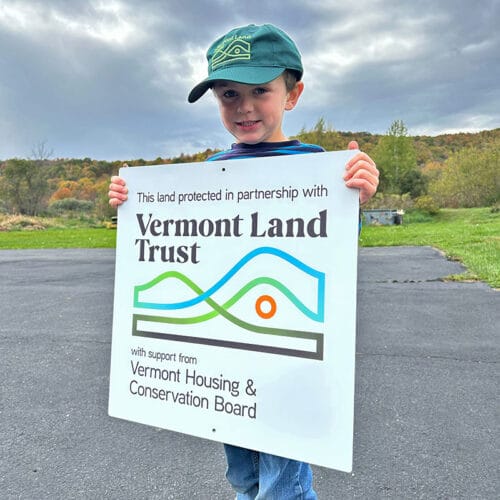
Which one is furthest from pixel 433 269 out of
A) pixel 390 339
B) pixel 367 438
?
pixel 367 438

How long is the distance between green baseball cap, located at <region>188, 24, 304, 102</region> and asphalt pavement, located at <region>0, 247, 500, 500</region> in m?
1.76

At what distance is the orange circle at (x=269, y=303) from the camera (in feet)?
4.04

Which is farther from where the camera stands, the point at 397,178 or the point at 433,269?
the point at 397,178

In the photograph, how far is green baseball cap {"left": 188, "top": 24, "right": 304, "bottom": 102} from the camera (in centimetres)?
136

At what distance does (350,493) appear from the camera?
197 centimetres

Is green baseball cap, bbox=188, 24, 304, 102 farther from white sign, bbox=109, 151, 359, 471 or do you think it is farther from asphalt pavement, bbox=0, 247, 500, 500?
asphalt pavement, bbox=0, 247, 500, 500

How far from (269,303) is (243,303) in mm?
81

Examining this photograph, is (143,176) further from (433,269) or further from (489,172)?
(489,172)

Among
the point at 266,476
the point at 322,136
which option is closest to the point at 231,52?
the point at 266,476

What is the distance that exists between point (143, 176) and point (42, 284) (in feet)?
23.8

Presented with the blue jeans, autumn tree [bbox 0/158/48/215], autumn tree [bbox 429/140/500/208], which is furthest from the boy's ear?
autumn tree [bbox 0/158/48/215]

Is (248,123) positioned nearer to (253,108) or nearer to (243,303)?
(253,108)

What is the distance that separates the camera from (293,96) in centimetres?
156

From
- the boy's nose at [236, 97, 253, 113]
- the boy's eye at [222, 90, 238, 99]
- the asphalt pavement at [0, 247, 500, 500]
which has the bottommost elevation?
the asphalt pavement at [0, 247, 500, 500]
